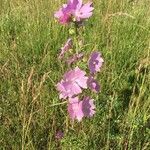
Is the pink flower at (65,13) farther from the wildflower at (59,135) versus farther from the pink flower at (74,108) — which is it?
the wildflower at (59,135)

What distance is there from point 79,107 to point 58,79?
102 centimetres

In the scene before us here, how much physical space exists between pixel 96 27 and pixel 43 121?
138 centimetres

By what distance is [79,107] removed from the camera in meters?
1.96

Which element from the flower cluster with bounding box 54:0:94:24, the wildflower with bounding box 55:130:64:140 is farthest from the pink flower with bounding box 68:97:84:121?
the wildflower with bounding box 55:130:64:140

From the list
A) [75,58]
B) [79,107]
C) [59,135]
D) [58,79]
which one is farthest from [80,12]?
[58,79]

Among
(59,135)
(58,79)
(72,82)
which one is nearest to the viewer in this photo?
(72,82)

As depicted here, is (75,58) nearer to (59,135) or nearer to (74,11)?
(74,11)

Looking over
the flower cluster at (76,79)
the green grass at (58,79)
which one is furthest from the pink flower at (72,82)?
the green grass at (58,79)

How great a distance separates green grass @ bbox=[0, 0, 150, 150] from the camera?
2.38 m

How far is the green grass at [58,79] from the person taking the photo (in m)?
2.38

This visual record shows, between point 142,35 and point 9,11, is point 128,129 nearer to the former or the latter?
point 142,35

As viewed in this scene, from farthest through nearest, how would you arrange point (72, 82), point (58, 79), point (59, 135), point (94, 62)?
point (58, 79)
point (59, 135)
point (94, 62)
point (72, 82)

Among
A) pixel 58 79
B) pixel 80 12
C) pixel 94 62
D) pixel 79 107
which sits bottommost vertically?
pixel 79 107

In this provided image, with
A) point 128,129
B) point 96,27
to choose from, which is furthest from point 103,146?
point 96,27
